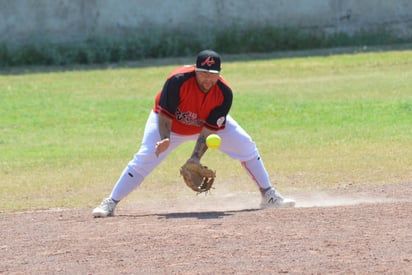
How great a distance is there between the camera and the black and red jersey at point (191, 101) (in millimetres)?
8898

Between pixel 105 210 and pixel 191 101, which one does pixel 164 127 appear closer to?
pixel 191 101

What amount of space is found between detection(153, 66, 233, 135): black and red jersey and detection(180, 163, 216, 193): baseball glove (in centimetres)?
40

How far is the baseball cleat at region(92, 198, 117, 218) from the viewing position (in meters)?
9.30

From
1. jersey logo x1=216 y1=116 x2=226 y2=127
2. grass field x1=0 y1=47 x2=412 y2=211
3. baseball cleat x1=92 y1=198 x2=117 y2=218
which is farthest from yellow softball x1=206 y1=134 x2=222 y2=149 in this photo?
grass field x1=0 y1=47 x2=412 y2=211

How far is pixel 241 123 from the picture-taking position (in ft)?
54.6

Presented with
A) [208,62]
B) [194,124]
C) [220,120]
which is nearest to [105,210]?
[194,124]

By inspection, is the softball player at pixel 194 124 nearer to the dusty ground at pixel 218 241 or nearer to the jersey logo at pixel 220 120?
the jersey logo at pixel 220 120

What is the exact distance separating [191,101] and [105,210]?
53.4 inches

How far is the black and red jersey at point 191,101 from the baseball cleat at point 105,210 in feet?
3.27

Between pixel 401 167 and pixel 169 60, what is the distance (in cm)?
1260

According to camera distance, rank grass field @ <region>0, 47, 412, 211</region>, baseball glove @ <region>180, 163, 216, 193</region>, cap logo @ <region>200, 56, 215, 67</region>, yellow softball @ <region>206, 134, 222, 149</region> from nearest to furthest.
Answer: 1. cap logo @ <region>200, 56, 215, 67</region>
2. yellow softball @ <region>206, 134, 222, 149</region>
3. baseball glove @ <region>180, 163, 216, 193</region>
4. grass field @ <region>0, 47, 412, 211</region>

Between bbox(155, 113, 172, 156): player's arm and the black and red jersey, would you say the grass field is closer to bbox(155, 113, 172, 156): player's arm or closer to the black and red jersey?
bbox(155, 113, 172, 156): player's arm

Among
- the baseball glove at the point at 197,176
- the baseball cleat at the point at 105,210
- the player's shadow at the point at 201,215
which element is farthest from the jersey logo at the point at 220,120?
the baseball cleat at the point at 105,210

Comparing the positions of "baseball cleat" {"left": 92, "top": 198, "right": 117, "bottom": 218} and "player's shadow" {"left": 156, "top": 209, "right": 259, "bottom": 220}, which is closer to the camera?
"player's shadow" {"left": 156, "top": 209, "right": 259, "bottom": 220}
